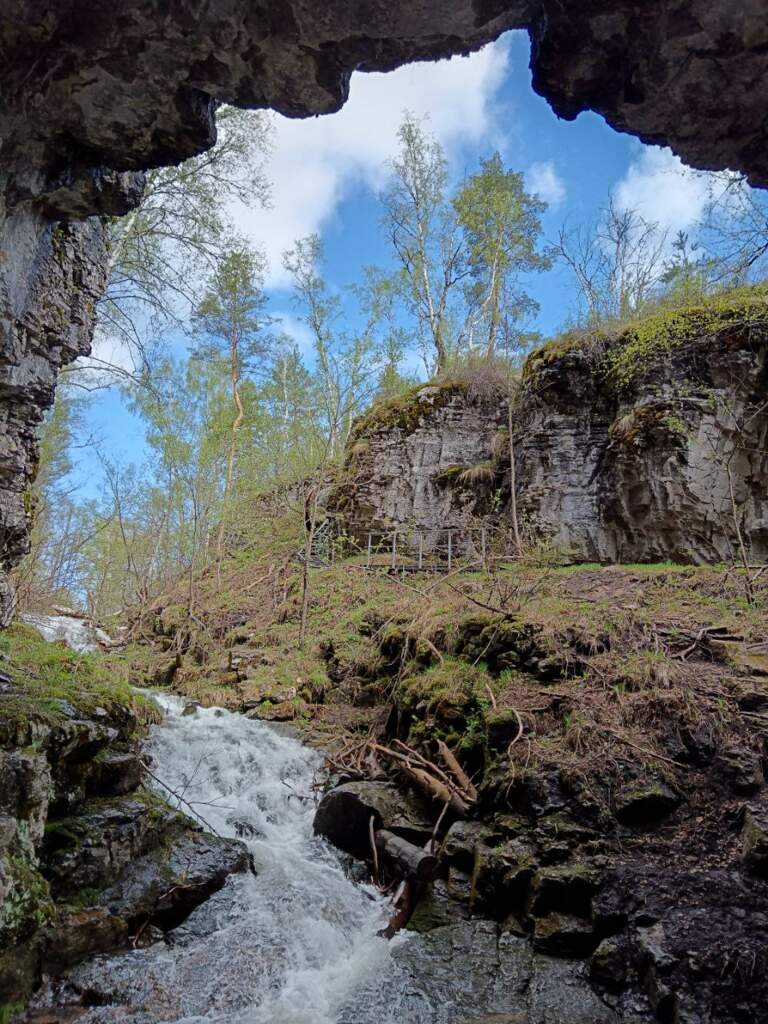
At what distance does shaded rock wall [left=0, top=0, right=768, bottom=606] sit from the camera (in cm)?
336

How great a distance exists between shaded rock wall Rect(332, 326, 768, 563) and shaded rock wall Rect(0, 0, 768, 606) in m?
7.34

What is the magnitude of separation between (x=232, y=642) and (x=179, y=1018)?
10.2 m

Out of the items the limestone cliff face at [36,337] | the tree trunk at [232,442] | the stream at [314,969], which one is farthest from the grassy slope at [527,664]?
the limestone cliff face at [36,337]

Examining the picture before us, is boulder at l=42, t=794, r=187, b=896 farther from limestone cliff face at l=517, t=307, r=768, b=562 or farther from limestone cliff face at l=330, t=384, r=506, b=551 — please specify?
limestone cliff face at l=330, t=384, r=506, b=551

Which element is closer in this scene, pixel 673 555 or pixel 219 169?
pixel 219 169

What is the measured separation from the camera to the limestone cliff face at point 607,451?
1230 centimetres

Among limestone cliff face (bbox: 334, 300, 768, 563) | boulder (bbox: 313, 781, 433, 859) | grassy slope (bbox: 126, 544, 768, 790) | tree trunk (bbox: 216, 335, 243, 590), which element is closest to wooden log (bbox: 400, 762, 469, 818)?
boulder (bbox: 313, 781, 433, 859)

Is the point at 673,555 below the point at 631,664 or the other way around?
the other way around

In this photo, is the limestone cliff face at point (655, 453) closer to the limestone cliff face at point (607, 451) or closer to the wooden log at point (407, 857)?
the limestone cliff face at point (607, 451)

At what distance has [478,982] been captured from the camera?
4.15 m

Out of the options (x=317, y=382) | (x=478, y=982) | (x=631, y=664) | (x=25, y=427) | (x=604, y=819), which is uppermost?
(x=317, y=382)

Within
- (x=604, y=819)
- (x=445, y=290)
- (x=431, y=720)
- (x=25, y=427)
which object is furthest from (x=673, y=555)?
(x=445, y=290)

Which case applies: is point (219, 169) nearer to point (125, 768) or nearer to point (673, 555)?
point (125, 768)

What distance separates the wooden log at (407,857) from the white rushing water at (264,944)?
37cm
